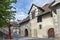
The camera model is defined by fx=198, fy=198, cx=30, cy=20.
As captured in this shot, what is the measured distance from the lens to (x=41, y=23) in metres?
35.2

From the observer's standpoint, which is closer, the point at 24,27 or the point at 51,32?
the point at 51,32

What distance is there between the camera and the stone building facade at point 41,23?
31.9 m

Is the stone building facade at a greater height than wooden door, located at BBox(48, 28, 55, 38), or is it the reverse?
the stone building facade

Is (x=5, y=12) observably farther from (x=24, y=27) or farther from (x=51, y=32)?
(x=24, y=27)

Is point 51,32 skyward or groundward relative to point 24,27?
groundward

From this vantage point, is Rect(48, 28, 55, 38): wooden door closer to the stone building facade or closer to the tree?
the stone building facade

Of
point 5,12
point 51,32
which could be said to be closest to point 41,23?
point 51,32

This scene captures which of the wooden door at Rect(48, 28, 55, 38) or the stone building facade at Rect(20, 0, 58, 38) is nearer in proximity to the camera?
the stone building facade at Rect(20, 0, 58, 38)

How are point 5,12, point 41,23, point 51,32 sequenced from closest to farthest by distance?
point 5,12 < point 51,32 < point 41,23

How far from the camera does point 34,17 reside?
126ft

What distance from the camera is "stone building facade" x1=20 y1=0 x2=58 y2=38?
31.9 m

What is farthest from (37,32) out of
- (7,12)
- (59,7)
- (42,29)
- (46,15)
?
(7,12)

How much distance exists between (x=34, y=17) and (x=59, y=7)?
50.2 feet

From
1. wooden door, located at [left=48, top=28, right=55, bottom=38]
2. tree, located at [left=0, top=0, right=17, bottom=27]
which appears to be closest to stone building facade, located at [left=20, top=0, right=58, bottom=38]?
wooden door, located at [left=48, top=28, right=55, bottom=38]
